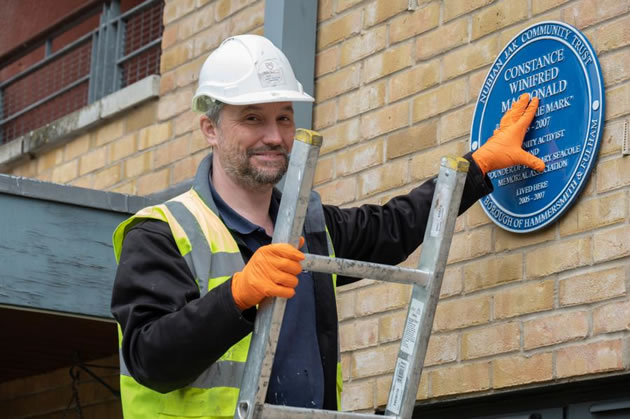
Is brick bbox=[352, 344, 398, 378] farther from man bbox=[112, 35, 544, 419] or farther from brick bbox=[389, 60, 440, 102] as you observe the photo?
brick bbox=[389, 60, 440, 102]

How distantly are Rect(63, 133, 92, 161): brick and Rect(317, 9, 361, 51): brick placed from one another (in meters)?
2.23

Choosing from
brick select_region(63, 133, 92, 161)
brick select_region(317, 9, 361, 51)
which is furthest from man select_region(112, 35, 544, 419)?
brick select_region(63, 133, 92, 161)

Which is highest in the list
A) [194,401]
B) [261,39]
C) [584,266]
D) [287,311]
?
[261,39]

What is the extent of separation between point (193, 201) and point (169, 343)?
0.65 meters

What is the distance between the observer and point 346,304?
548 cm

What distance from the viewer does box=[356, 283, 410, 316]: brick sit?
5.18 m

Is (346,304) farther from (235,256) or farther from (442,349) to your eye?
(235,256)

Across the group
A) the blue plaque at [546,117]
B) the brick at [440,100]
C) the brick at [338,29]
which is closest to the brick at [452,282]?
the blue plaque at [546,117]

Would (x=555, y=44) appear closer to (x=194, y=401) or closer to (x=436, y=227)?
(x=436, y=227)

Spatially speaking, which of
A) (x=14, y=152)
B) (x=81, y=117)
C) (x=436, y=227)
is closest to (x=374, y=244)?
(x=436, y=227)

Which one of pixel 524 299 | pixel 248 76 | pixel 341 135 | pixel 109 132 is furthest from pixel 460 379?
pixel 109 132

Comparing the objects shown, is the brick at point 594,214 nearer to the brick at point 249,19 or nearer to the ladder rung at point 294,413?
the ladder rung at point 294,413

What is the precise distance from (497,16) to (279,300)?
1.94 metres

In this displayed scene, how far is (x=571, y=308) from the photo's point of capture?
4379 mm
